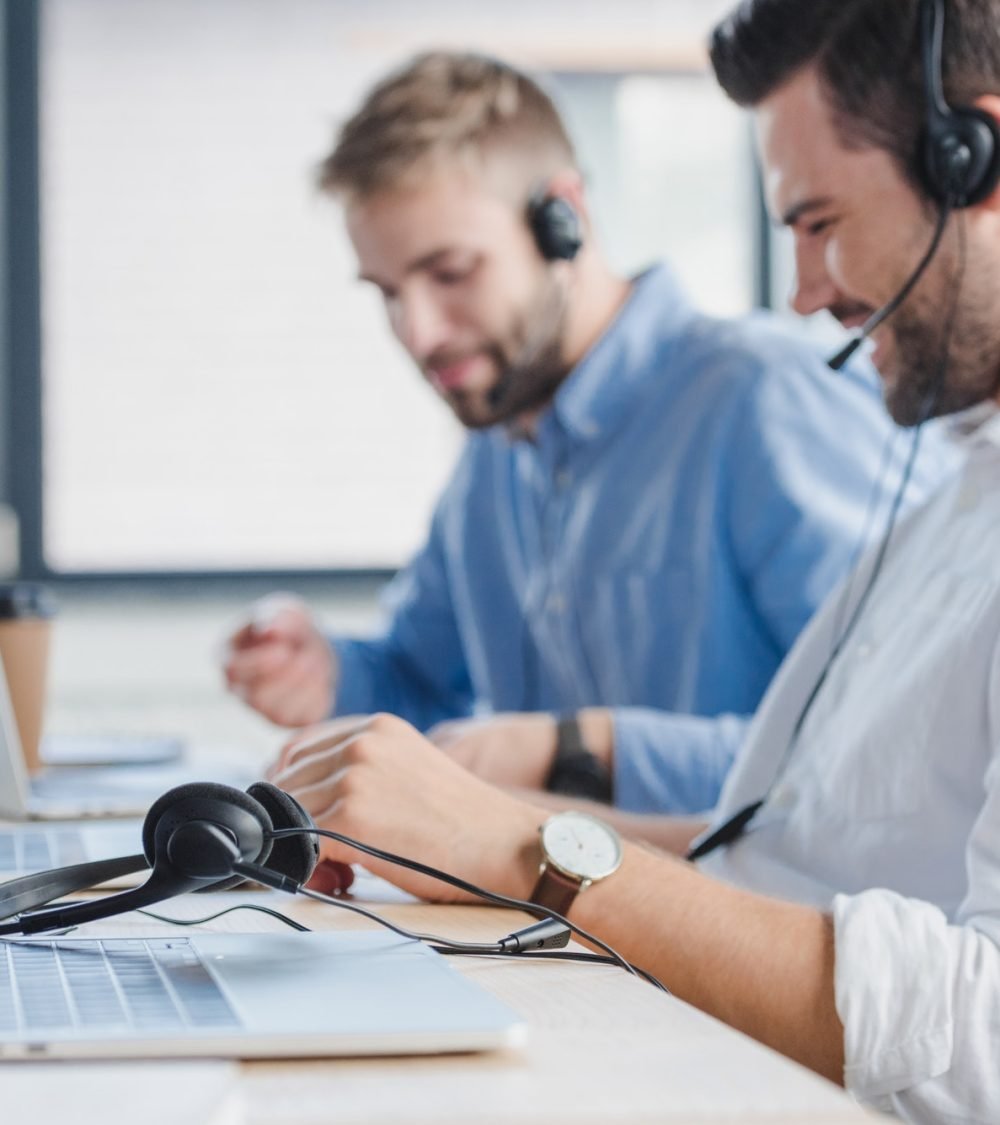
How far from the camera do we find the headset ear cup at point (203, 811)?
649mm

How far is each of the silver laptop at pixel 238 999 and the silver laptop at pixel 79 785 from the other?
486 millimetres

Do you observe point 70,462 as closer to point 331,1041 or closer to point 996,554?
point 996,554

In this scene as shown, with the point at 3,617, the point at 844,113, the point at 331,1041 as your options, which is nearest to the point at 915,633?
the point at 844,113

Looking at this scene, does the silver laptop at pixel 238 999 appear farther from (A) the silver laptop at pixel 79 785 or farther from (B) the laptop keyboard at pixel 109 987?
(A) the silver laptop at pixel 79 785

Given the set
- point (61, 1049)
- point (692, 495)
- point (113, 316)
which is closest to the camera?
point (61, 1049)

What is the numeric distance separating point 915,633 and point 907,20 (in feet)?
1.45

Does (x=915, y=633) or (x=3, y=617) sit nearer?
(x=915, y=633)

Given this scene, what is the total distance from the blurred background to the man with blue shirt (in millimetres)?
838

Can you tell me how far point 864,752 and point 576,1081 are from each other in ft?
1.84

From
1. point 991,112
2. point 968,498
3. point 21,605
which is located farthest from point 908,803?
point 21,605

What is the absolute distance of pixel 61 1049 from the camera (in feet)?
1.57

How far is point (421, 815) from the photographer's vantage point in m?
0.85

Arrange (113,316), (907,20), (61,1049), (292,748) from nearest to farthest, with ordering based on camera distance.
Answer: (61,1049) → (292,748) → (907,20) → (113,316)

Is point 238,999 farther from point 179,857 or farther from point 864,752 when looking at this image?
point 864,752
